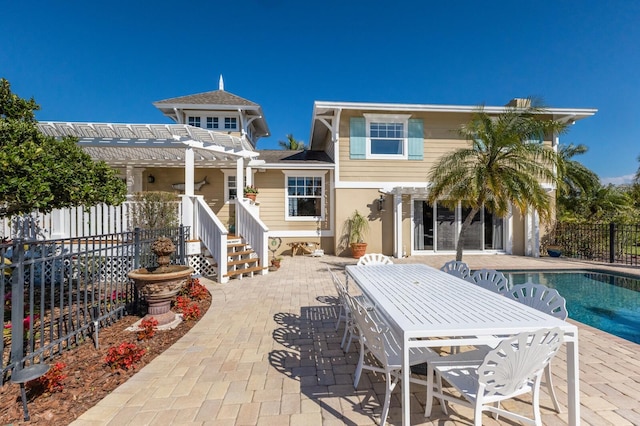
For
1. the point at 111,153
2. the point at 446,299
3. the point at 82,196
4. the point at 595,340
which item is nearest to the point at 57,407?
the point at 82,196

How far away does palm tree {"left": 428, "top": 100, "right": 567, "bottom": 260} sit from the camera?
6.85 meters

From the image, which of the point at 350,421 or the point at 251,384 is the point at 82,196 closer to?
the point at 251,384

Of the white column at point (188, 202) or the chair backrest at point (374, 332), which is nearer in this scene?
the chair backrest at point (374, 332)

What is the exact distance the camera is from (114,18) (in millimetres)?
10266

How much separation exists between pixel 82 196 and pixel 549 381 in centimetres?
522

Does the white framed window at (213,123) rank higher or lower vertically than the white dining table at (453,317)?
higher

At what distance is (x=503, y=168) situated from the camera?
7109 millimetres

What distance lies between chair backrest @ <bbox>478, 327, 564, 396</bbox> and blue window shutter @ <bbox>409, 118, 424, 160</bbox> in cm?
968

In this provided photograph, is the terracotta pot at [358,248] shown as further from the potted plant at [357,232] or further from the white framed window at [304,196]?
the white framed window at [304,196]

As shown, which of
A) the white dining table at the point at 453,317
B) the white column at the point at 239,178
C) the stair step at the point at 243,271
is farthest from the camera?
the white column at the point at 239,178

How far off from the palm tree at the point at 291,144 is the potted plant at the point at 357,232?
15392mm

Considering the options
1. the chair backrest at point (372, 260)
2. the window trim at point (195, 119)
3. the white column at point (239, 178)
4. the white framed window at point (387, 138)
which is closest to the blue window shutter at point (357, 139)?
the white framed window at point (387, 138)

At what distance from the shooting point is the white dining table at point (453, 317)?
6.72 feet

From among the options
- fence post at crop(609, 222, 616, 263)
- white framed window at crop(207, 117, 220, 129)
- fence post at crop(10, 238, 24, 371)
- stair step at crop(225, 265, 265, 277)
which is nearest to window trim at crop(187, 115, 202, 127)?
white framed window at crop(207, 117, 220, 129)
